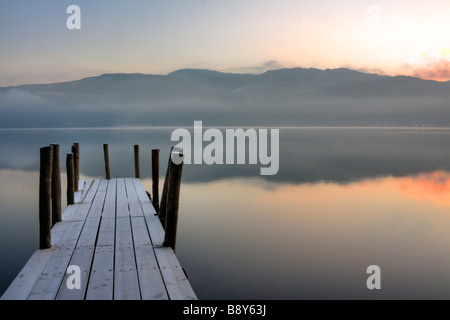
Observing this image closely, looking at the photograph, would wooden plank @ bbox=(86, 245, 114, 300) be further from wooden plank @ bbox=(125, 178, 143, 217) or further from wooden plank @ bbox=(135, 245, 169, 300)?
wooden plank @ bbox=(125, 178, 143, 217)

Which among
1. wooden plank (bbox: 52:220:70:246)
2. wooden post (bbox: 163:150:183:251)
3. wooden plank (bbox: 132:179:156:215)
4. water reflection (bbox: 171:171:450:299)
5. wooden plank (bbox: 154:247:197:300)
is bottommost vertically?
water reflection (bbox: 171:171:450:299)

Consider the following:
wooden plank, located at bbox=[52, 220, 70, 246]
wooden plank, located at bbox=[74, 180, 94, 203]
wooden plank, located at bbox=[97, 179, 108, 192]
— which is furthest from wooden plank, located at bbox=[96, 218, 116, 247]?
wooden plank, located at bbox=[97, 179, 108, 192]

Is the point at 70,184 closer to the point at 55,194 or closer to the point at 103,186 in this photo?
the point at 55,194

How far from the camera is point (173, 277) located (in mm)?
5227

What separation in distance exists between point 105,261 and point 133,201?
196 inches

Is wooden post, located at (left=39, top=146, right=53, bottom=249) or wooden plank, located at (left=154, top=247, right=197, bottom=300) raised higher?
wooden post, located at (left=39, top=146, right=53, bottom=249)

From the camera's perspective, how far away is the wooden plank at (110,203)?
358 inches

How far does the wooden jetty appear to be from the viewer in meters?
4.73

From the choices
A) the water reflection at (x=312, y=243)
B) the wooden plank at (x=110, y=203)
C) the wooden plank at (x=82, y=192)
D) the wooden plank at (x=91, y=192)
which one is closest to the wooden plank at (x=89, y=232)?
the wooden plank at (x=110, y=203)

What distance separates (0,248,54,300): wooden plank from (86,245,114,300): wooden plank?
739 millimetres

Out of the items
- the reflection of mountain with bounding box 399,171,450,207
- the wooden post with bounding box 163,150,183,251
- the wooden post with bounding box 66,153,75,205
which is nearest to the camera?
the wooden post with bounding box 163,150,183,251

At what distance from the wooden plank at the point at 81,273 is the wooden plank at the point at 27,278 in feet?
1.28

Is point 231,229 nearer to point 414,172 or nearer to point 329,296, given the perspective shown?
point 329,296

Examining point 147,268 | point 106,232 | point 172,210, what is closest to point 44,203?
point 106,232
